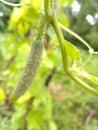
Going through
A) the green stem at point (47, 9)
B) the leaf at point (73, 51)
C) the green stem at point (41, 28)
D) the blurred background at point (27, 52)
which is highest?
the green stem at point (47, 9)

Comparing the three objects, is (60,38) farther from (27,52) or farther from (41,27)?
(27,52)

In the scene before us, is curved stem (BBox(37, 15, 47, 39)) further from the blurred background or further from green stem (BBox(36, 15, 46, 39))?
the blurred background

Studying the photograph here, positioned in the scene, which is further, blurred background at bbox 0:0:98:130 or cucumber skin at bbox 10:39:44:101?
blurred background at bbox 0:0:98:130

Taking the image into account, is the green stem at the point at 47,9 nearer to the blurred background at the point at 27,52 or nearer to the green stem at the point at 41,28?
the green stem at the point at 41,28

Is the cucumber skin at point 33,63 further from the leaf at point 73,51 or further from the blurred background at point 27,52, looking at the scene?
the blurred background at point 27,52

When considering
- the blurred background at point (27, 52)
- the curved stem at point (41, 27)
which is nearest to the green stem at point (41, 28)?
the curved stem at point (41, 27)

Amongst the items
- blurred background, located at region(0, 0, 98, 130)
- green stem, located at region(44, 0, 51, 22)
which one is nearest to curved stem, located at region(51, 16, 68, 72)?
green stem, located at region(44, 0, 51, 22)

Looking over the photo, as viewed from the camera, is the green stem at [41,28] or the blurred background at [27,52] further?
the blurred background at [27,52]

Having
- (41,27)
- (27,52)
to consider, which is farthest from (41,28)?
(27,52)

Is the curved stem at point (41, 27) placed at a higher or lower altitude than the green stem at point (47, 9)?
lower

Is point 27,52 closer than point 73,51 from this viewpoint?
No

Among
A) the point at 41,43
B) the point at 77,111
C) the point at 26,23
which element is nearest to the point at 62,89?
the point at 77,111
